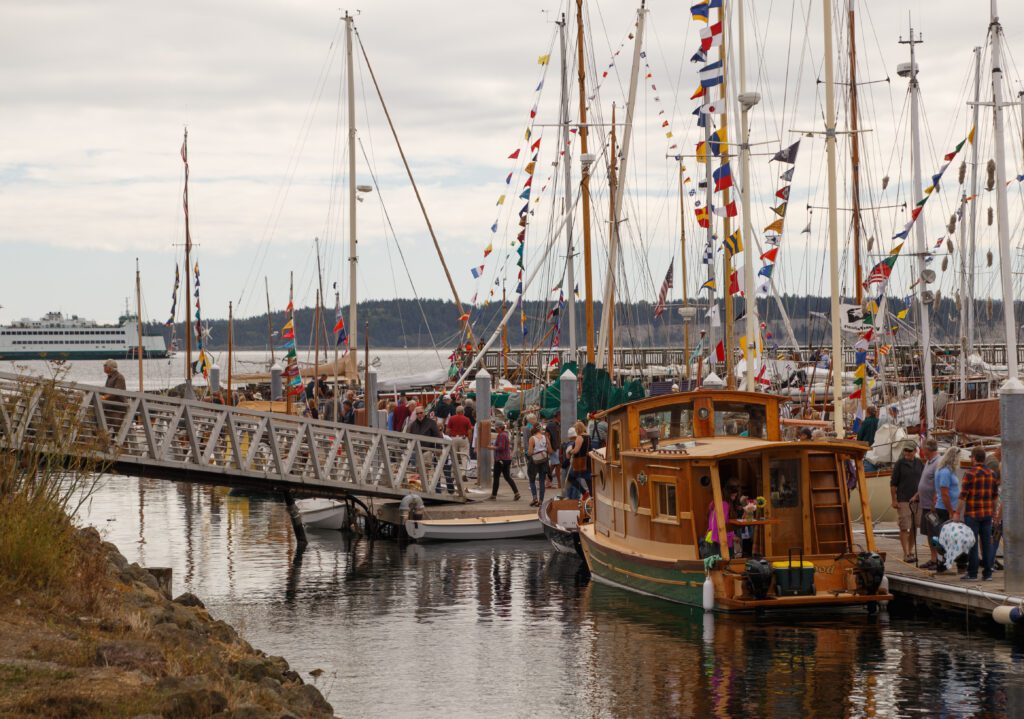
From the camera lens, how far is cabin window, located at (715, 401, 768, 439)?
2197cm

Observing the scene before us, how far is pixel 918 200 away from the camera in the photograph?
102 feet

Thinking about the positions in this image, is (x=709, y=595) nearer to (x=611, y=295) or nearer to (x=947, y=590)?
(x=947, y=590)

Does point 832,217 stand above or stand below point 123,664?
above

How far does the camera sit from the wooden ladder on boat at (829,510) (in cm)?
1997

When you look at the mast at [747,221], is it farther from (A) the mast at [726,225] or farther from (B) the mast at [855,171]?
(B) the mast at [855,171]

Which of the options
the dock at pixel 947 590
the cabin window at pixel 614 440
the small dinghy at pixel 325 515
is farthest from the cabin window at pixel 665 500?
the small dinghy at pixel 325 515

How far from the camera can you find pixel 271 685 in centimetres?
1269

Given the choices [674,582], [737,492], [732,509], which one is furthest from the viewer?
[674,582]

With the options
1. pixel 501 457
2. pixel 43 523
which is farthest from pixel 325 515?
pixel 43 523

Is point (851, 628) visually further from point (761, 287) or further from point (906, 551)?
point (761, 287)

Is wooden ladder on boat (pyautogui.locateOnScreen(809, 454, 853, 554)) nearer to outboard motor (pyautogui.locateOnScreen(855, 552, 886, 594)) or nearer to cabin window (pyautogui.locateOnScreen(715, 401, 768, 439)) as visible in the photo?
outboard motor (pyautogui.locateOnScreen(855, 552, 886, 594))

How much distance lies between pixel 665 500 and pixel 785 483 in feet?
5.93

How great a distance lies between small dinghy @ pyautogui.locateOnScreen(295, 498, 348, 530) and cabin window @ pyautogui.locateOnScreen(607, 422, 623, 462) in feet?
34.7

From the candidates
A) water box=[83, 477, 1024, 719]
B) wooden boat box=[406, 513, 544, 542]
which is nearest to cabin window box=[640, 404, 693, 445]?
water box=[83, 477, 1024, 719]
